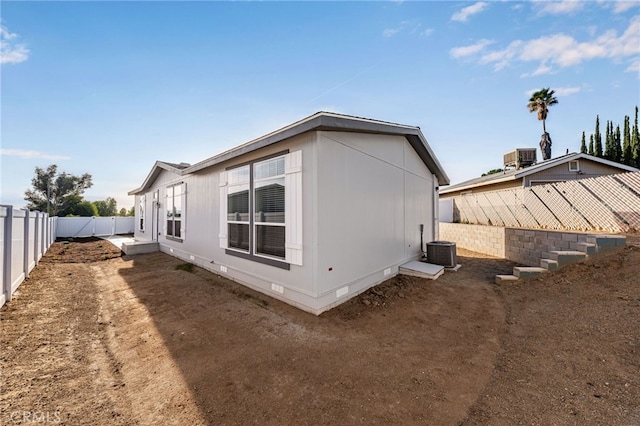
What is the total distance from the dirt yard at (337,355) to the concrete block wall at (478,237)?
11.0 ft

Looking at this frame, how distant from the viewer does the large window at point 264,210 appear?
444cm

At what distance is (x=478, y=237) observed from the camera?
10094mm

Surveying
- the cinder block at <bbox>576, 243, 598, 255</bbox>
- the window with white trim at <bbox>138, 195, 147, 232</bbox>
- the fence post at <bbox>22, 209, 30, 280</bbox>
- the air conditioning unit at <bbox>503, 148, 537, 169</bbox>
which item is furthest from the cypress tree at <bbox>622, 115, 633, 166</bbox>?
the fence post at <bbox>22, 209, 30, 280</bbox>

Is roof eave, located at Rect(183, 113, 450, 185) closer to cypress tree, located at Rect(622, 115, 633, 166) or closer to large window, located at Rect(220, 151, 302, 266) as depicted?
large window, located at Rect(220, 151, 302, 266)

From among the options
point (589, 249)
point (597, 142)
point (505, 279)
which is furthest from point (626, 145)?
point (505, 279)

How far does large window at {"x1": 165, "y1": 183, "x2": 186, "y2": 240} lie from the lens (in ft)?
28.9

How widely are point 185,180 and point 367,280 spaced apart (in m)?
7.03

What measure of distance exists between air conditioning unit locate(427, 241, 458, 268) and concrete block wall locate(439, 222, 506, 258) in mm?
2917

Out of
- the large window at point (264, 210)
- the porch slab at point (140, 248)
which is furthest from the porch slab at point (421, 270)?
the porch slab at point (140, 248)

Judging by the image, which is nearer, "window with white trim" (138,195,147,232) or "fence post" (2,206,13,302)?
"fence post" (2,206,13,302)

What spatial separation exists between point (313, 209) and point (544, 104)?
931 inches

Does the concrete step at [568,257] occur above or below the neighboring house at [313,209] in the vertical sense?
below

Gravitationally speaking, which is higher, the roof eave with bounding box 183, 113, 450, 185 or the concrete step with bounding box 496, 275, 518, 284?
the roof eave with bounding box 183, 113, 450, 185

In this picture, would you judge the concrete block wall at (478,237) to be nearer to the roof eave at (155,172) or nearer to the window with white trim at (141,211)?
the roof eave at (155,172)
